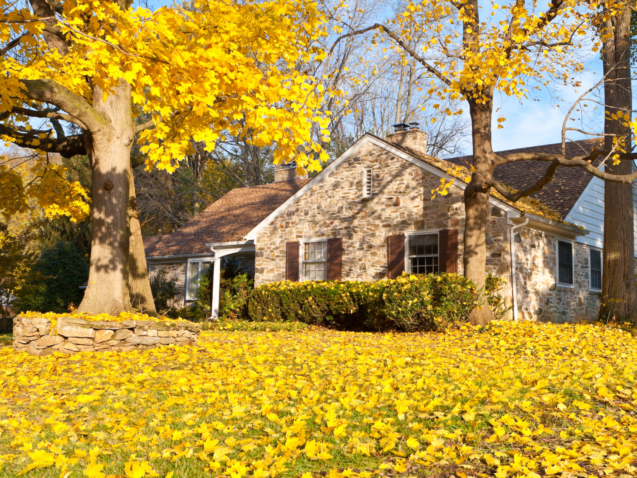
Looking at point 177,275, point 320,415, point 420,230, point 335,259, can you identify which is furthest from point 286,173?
point 320,415

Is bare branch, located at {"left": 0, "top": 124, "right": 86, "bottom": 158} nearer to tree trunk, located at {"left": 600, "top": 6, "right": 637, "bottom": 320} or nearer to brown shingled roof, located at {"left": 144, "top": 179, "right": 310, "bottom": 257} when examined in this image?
brown shingled roof, located at {"left": 144, "top": 179, "right": 310, "bottom": 257}

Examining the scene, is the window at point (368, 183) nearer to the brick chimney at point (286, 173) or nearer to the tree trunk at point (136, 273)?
the tree trunk at point (136, 273)

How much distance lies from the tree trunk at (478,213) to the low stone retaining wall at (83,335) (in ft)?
21.3

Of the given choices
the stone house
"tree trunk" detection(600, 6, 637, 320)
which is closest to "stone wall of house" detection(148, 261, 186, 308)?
the stone house

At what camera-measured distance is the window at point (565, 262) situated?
46.1ft

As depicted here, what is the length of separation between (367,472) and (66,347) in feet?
20.6

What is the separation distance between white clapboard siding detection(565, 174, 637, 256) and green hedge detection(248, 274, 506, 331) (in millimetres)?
3978

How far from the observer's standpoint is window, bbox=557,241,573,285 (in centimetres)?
1406

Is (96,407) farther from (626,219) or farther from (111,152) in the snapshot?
(626,219)

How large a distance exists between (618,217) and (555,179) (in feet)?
12.6

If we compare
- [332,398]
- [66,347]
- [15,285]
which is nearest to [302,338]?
[66,347]

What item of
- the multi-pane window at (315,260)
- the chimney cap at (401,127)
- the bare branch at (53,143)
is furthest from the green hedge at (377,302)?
the bare branch at (53,143)

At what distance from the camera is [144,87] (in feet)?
22.5

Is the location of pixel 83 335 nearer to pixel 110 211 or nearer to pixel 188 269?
pixel 110 211
